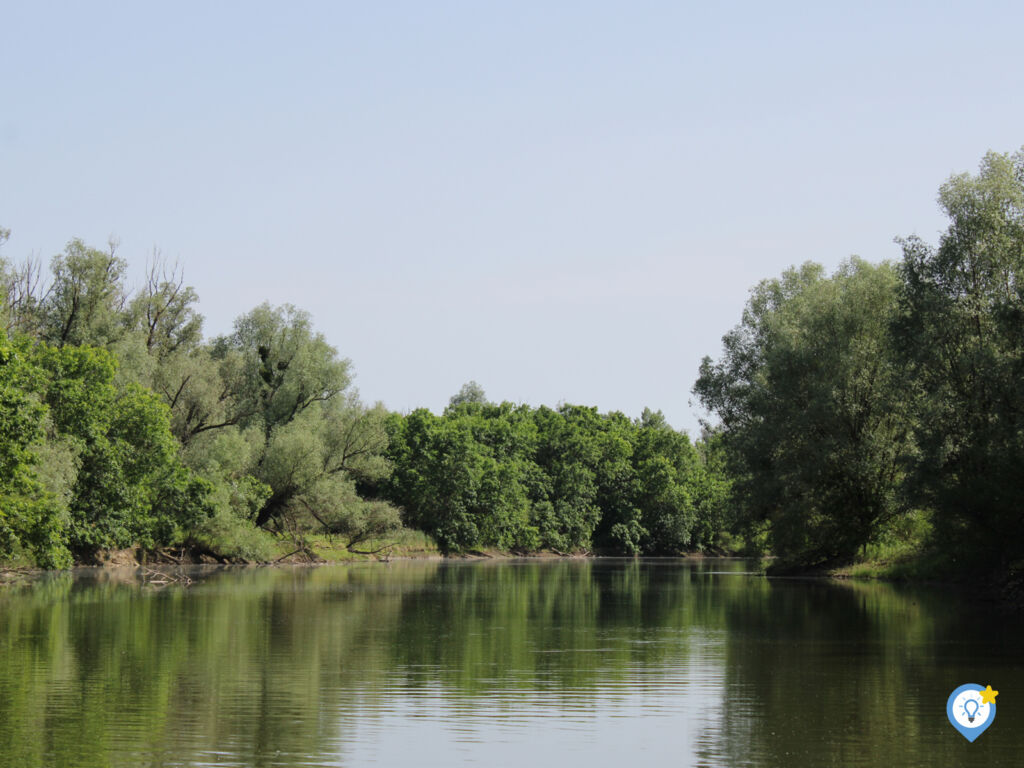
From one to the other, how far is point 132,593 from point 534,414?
10156 cm

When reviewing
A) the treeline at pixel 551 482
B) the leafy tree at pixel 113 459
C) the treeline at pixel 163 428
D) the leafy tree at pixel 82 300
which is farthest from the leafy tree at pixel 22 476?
the treeline at pixel 551 482

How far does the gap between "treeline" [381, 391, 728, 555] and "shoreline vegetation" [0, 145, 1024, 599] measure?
14.3 inches

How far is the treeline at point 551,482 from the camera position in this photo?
11969 centimetres

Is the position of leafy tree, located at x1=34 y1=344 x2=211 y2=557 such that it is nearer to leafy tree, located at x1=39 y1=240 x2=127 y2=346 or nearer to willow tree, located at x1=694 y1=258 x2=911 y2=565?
leafy tree, located at x1=39 y1=240 x2=127 y2=346

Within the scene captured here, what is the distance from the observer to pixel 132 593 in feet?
174

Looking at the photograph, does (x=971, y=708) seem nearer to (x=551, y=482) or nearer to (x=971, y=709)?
(x=971, y=709)

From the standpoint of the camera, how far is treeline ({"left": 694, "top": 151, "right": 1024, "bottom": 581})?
4819cm

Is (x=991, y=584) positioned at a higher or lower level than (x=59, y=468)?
lower

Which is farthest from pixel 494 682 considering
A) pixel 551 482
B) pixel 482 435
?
pixel 551 482

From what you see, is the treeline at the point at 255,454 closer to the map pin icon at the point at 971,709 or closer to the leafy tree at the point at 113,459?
the leafy tree at the point at 113,459

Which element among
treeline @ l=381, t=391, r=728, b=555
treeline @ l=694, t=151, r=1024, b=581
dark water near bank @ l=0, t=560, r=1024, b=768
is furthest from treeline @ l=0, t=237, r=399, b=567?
treeline @ l=694, t=151, r=1024, b=581

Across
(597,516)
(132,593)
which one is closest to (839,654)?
(132,593)

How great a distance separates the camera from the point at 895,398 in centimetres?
5825

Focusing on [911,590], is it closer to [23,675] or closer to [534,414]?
[23,675]
